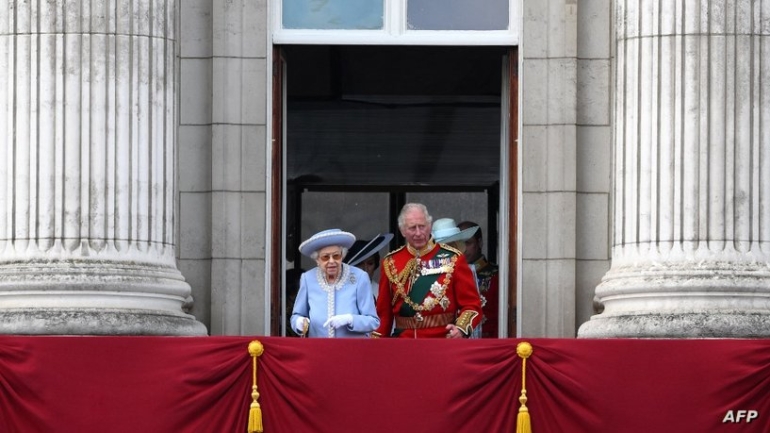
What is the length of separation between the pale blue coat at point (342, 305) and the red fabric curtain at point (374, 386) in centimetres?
123

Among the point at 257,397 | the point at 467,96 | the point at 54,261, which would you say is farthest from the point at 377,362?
the point at 467,96

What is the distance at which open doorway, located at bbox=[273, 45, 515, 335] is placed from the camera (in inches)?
1016

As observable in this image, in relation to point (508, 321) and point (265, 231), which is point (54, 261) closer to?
point (265, 231)

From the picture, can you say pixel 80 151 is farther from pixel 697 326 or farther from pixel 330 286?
pixel 697 326

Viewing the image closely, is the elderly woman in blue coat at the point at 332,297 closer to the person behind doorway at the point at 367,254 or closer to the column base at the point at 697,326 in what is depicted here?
the column base at the point at 697,326

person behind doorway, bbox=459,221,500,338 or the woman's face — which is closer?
the woman's face

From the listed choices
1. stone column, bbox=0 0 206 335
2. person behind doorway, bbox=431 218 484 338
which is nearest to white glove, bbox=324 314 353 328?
stone column, bbox=0 0 206 335

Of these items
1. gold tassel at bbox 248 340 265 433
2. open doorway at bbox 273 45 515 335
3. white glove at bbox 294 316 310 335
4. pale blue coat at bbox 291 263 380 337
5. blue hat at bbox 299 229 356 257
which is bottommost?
gold tassel at bbox 248 340 265 433

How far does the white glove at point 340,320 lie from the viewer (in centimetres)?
1909

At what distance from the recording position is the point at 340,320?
62.7 ft

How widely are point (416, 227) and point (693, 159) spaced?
245cm

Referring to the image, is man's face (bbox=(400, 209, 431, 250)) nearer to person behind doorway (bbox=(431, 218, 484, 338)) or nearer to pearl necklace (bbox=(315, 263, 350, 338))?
pearl necklace (bbox=(315, 263, 350, 338))

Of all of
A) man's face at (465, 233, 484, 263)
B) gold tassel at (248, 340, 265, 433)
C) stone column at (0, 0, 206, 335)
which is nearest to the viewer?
gold tassel at (248, 340, 265, 433)

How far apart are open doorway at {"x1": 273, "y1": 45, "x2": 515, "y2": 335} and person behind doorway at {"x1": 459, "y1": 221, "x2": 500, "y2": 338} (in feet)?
7.50
